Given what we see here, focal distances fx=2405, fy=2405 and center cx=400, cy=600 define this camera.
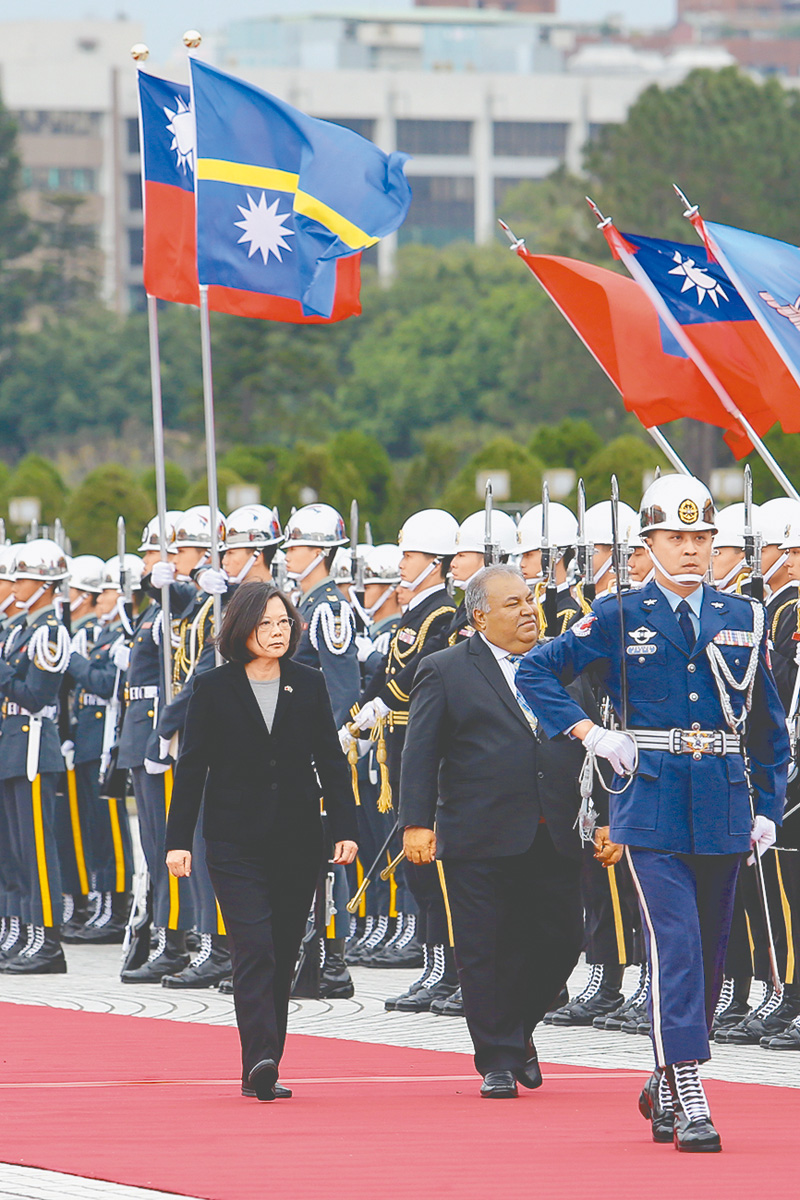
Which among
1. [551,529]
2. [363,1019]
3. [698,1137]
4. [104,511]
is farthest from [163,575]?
[104,511]

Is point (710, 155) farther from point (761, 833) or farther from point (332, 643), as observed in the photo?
point (761, 833)

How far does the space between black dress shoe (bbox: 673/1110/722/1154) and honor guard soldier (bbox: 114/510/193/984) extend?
16.4ft

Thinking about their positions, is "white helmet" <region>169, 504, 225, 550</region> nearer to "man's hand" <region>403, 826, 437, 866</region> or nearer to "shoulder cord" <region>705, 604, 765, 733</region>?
"man's hand" <region>403, 826, 437, 866</region>

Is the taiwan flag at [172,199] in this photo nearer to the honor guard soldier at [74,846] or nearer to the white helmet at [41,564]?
the white helmet at [41,564]

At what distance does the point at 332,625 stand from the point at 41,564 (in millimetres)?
1867

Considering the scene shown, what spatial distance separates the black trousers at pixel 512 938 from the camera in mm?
8148

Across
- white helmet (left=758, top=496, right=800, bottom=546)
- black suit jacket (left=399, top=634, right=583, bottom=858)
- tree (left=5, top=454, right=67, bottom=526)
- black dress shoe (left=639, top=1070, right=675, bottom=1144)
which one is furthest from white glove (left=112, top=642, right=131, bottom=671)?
tree (left=5, top=454, right=67, bottom=526)

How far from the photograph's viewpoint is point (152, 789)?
11.9 meters

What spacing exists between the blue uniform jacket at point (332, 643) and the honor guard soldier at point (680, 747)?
411 cm

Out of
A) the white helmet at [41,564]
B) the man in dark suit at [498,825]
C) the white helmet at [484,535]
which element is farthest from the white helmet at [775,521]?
the white helmet at [41,564]

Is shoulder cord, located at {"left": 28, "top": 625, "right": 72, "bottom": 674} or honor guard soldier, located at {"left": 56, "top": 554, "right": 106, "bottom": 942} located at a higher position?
shoulder cord, located at {"left": 28, "top": 625, "right": 72, "bottom": 674}

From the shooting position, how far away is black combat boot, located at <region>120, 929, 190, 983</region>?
11711 millimetres

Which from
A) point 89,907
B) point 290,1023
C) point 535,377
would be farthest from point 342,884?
point 535,377

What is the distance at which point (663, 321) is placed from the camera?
35.8ft
